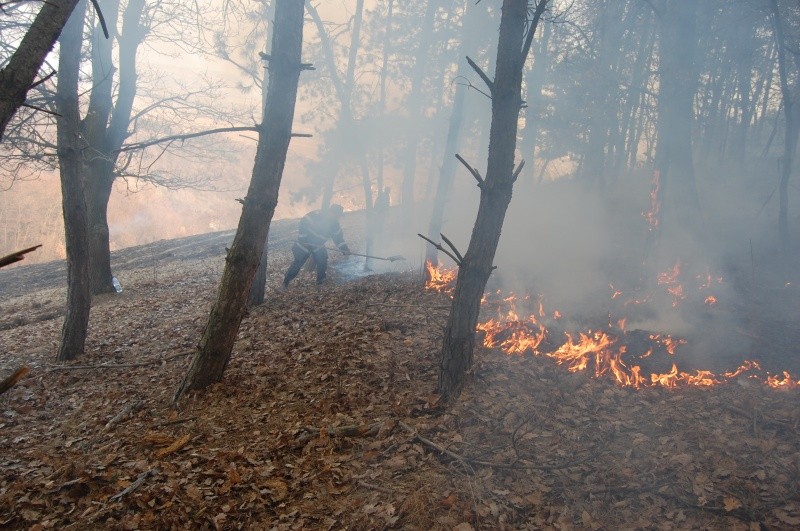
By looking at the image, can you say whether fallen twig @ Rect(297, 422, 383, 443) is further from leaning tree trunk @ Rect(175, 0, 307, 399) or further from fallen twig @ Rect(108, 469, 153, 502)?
leaning tree trunk @ Rect(175, 0, 307, 399)

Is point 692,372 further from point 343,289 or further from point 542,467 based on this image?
point 343,289

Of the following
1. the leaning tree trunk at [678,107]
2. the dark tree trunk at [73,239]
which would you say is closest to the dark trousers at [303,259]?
the dark tree trunk at [73,239]

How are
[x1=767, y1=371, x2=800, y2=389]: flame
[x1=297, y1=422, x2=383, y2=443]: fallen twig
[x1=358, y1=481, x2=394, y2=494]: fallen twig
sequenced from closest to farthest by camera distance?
1. [x1=358, y1=481, x2=394, y2=494]: fallen twig
2. [x1=297, y1=422, x2=383, y2=443]: fallen twig
3. [x1=767, y1=371, x2=800, y2=389]: flame

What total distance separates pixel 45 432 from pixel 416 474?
4.55 m

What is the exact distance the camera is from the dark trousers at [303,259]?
1210cm

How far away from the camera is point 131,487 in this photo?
4227 mm

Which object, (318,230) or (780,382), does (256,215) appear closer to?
(318,230)

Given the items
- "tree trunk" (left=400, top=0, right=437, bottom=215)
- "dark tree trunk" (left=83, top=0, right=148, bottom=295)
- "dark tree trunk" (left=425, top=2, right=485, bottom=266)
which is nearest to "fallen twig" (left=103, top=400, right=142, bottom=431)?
"dark tree trunk" (left=83, top=0, right=148, bottom=295)

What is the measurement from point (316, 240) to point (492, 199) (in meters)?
7.69

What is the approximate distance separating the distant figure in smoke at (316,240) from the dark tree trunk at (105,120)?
15.4 ft

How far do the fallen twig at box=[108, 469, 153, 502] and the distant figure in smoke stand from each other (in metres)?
7.80

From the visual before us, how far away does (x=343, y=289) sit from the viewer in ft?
36.1

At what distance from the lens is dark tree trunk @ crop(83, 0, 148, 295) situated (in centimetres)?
1173

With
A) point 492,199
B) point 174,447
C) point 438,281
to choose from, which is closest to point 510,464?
point 492,199
